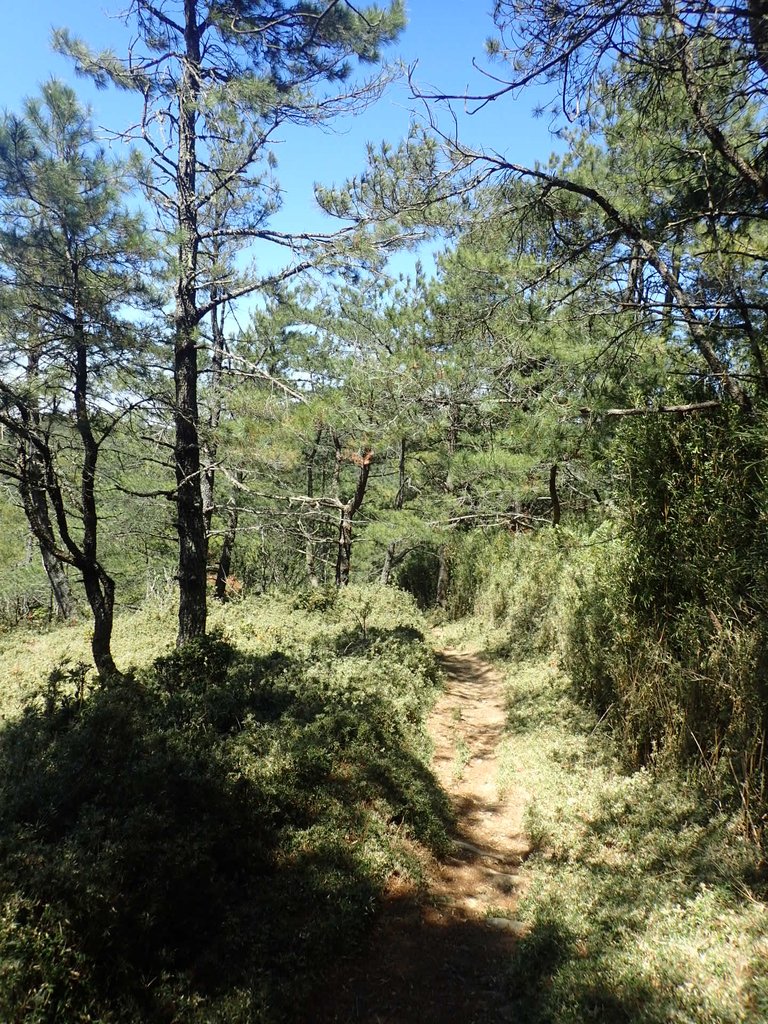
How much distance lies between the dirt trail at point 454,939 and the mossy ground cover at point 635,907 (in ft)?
0.60

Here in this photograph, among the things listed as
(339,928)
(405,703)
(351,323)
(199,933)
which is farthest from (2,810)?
(351,323)

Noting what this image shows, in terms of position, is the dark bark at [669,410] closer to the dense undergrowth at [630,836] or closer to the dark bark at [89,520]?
the dense undergrowth at [630,836]

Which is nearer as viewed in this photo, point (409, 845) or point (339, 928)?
point (339, 928)

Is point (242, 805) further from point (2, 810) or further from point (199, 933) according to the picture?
point (2, 810)

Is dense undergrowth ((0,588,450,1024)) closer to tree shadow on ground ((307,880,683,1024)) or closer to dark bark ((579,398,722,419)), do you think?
tree shadow on ground ((307,880,683,1024))

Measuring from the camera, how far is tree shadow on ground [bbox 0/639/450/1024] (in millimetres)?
2760

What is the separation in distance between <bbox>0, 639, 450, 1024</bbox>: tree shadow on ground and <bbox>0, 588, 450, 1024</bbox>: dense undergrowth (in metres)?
0.01

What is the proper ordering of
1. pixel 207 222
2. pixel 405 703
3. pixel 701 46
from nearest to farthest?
pixel 701 46 < pixel 405 703 < pixel 207 222

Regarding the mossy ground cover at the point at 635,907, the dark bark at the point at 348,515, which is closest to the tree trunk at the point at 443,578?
the dark bark at the point at 348,515

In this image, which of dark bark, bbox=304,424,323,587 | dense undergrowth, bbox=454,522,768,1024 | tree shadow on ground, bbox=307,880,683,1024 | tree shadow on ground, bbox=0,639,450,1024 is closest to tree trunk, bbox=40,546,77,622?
dark bark, bbox=304,424,323,587

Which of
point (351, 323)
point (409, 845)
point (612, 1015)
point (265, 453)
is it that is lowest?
point (409, 845)

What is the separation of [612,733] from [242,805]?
143 inches

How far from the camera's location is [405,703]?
6.97 metres

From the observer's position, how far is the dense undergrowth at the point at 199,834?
9.12 feet
